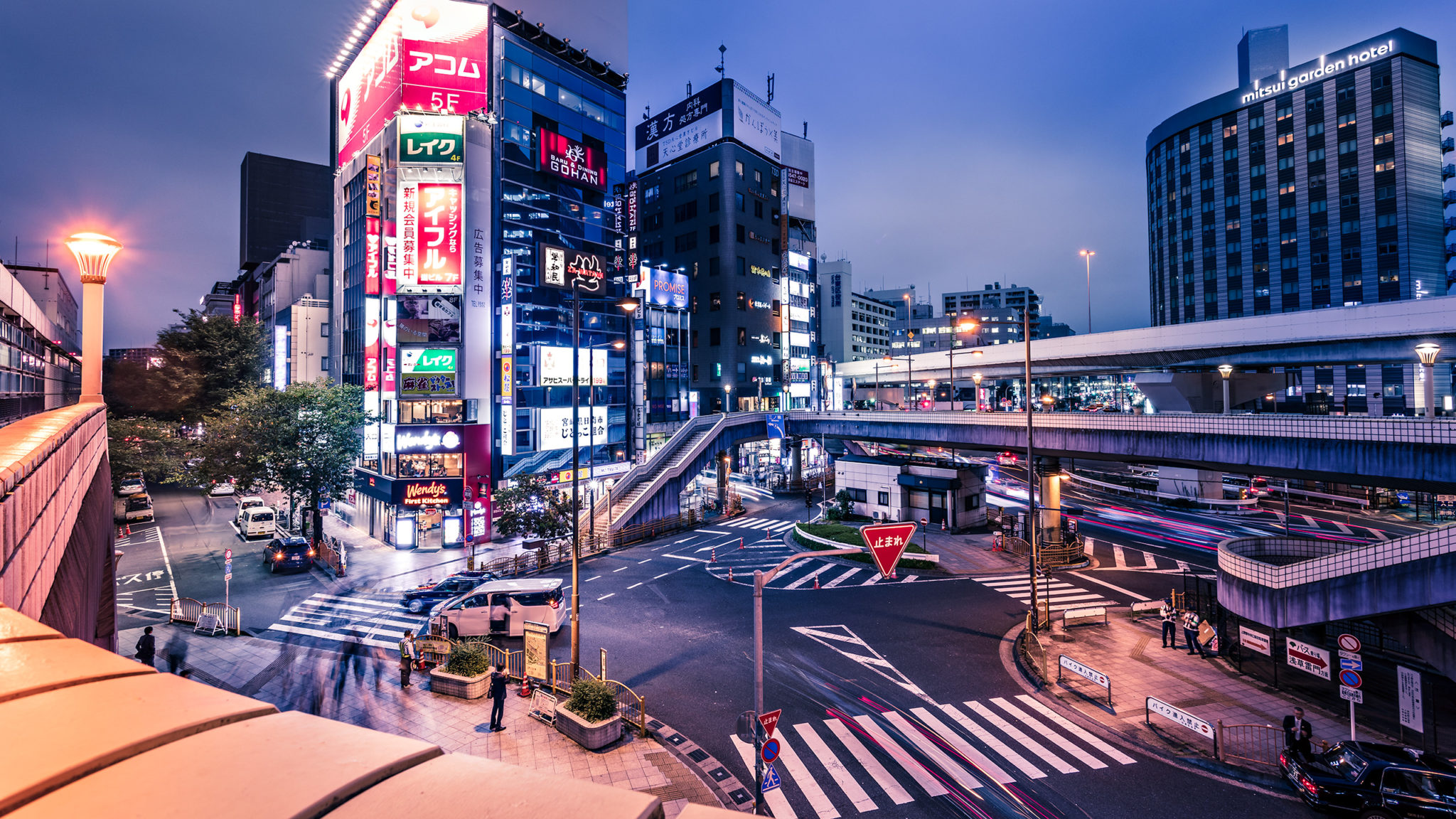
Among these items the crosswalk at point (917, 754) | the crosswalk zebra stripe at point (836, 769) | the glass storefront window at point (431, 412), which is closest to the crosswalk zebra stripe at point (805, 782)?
the crosswalk at point (917, 754)

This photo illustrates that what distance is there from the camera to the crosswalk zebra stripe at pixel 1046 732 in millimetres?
13883

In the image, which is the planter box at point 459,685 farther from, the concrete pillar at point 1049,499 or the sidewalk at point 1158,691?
the concrete pillar at point 1049,499

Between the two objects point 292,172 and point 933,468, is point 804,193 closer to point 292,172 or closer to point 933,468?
point 933,468

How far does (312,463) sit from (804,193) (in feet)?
269

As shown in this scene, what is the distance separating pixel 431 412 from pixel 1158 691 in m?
38.1

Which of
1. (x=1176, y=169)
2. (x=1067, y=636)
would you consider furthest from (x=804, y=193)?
(x=1067, y=636)

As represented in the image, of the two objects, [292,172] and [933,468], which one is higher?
[292,172]

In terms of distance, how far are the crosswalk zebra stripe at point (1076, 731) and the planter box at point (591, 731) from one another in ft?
36.2

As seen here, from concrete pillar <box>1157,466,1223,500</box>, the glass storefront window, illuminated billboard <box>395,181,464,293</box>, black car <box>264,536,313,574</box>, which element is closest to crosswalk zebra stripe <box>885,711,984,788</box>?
black car <box>264,536,313,574</box>

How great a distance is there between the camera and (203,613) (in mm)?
22922

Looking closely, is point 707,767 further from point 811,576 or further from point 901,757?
point 811,576

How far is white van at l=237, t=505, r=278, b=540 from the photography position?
3656cm

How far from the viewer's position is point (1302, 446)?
21.0 metres

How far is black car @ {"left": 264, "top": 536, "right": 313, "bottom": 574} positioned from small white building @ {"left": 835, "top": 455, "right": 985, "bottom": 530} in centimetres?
3187
